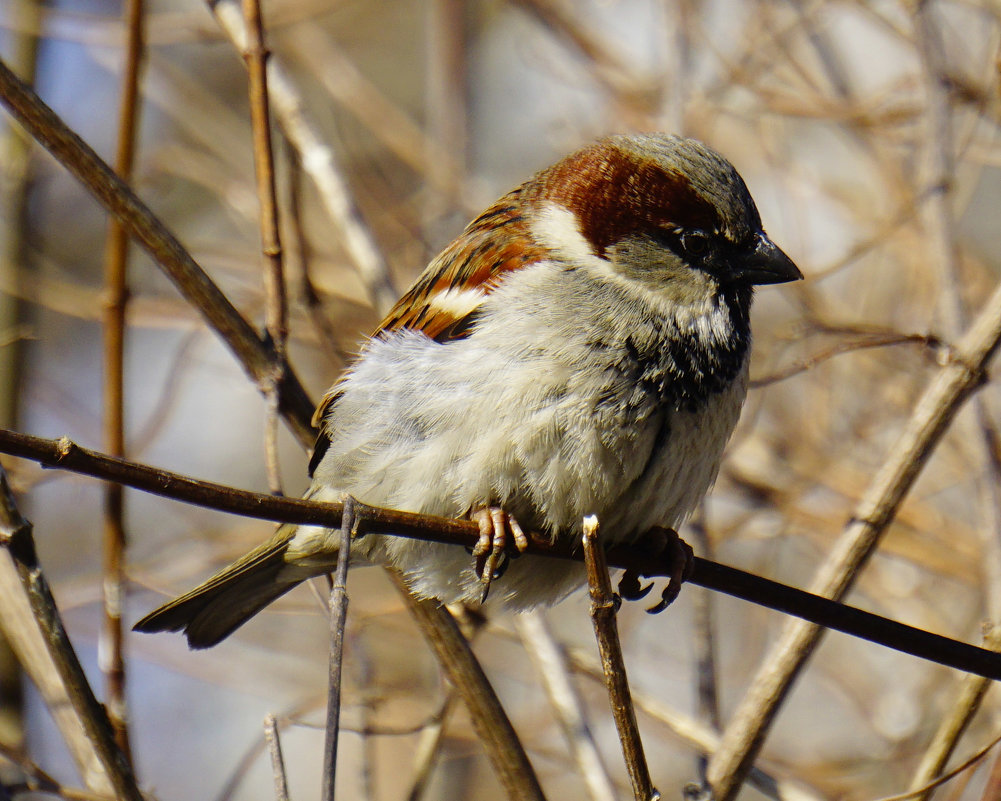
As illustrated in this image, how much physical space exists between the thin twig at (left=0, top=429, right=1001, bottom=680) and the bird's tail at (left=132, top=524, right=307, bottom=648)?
3.05 ft

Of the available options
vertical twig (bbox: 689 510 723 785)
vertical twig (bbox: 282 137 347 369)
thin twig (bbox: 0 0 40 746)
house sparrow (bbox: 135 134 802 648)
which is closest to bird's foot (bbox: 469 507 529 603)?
house sparrow (bbox: 135 134 802 648)

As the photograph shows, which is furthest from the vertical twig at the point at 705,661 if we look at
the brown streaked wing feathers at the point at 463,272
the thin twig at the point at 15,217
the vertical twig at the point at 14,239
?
the thin twig at the point at 15,217

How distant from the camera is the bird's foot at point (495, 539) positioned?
1931 millimetres

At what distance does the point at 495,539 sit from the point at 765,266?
755 millimetres

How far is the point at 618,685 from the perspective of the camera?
4.52 feet

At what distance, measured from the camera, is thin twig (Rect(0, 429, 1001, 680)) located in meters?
1.15

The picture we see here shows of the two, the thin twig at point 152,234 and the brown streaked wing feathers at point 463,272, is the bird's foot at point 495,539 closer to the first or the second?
the brown streaked wing feathers at point 463,272

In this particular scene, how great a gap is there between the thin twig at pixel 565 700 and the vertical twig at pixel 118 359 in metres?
0.84

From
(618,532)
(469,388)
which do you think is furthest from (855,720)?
(469,388)

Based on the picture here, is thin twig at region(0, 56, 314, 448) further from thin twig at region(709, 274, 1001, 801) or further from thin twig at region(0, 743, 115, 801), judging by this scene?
thin twig at region(709, 274, 1001, 801)

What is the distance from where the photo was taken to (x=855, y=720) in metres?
4.30

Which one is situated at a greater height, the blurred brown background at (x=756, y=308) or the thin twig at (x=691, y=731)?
the blurred brown background at (x=756, y=308)

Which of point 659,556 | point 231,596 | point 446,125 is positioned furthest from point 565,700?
point 446,125

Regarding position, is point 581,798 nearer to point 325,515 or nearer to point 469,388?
point 469,388
